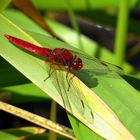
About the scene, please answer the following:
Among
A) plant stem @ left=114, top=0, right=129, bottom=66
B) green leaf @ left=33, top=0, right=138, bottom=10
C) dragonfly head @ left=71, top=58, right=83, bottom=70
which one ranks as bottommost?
dragonfly head @ left=71, top=58, right=83, bottom=70

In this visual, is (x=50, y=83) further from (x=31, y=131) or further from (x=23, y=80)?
(x=31, y=131)

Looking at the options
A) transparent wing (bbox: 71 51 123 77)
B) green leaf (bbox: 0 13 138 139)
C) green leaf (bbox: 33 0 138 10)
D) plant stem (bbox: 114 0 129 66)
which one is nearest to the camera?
green leaf (bbox: 0 13 138 139)

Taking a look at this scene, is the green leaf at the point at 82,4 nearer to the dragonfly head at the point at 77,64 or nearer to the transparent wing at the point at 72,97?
the dragonfly head at the point at 77,64

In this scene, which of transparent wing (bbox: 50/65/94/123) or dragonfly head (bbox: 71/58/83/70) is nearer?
transparent wing (bbox: 50/65/94/123)

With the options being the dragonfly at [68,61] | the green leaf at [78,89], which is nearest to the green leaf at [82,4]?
the dragonfly at [68,61]

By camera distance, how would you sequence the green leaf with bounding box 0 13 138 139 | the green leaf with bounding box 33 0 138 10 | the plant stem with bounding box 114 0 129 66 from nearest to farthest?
the green leaf with bounding box 0 13 138 139 → the plant stem with bounding box 114 0 129 66 → the green leaf with bounding box 33 0 138 10

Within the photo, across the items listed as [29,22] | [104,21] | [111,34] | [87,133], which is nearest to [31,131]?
[87,133]

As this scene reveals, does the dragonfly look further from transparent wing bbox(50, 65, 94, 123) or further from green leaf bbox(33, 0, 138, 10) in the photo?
green leaf bbox(33, 0, 138, 10)

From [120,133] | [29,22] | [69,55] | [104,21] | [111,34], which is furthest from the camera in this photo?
[111,34]

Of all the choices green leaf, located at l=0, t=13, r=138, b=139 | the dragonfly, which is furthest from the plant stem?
green leaf, located at l=0, t=13, r=138, b=139
